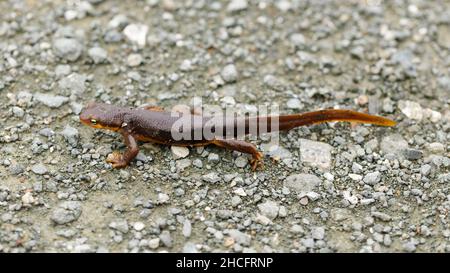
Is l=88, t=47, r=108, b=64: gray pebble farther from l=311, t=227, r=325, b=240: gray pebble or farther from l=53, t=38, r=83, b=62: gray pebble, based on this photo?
l=311, t=227, r=325, b=240: gray pebble

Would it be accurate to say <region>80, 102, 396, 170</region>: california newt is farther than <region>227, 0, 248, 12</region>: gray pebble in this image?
No

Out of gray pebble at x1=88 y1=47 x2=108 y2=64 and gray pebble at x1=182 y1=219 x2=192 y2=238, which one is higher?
gray pebble at x1=88 y1=47 x2=108 y2=64

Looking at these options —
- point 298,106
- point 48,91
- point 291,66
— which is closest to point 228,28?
point 291,66

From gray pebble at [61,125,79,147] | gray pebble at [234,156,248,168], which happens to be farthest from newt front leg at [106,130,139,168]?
gray pebble at [234,156,248,168]

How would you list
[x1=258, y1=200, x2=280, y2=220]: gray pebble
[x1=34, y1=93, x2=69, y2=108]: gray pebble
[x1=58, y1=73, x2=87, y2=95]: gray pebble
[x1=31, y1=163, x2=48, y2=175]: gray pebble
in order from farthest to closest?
[x1=58, y1=73, x2=87, y2=95]: gray pebble < [x1=34, y1=93, x2=69, y2=108]: gray pebble < [x1=31, y1=163, x2=48, y2=175]: gray pebble < [x1=258, y1=200, x2=280, y2=220]: gray pebble

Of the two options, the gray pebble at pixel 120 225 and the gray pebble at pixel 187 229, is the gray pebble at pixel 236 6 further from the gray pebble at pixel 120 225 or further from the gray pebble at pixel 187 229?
A: the gray pebble at pixel 120 225

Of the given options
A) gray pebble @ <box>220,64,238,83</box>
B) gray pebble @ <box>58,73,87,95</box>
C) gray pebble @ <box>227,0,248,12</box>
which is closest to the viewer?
gray pebble @ <box>58,73,87,95</box>

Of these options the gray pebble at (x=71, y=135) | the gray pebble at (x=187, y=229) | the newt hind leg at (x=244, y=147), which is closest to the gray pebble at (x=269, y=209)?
the newt hind leg at (x=244, y=147)
